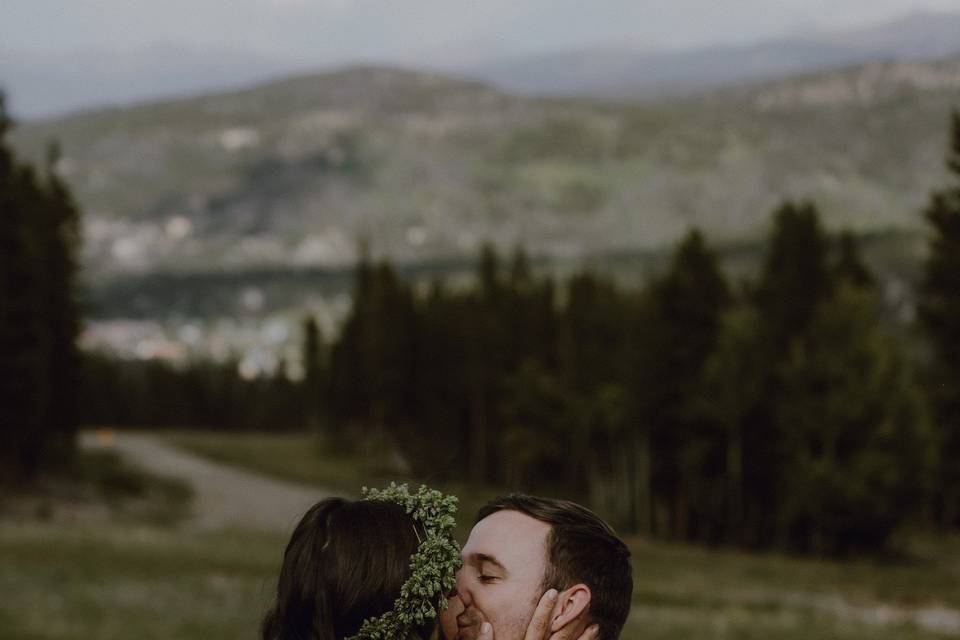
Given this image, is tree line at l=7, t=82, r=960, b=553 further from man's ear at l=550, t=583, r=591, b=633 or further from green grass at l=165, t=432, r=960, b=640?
man's ear at l=550, t=583, r=591, b=633

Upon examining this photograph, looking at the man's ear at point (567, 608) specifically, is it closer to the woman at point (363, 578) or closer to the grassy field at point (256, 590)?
the woman at point (363, 578)

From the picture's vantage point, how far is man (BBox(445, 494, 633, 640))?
447 centimetres

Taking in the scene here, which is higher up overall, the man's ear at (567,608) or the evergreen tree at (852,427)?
the man's ear at (567,608)

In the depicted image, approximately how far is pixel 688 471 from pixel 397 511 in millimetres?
56429

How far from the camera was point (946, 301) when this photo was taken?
3541 centimetres

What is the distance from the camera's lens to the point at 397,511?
14.6 feet

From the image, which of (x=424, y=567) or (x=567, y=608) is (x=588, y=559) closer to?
(x=567, y=608)

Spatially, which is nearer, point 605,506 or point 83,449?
point 605,506

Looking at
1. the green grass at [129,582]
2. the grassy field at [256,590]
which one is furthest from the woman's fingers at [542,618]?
the green grass at [129,582]

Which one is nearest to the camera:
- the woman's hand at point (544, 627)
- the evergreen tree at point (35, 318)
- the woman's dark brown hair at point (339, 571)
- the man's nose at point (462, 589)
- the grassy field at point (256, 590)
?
the woman's dark brown hair at point (339, 571)

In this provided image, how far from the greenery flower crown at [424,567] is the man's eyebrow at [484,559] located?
79mm

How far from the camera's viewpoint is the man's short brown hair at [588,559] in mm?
4473

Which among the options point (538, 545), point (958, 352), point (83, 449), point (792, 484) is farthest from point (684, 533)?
point (538, 545)

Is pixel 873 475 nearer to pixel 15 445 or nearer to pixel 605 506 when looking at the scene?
pixel 605 506
